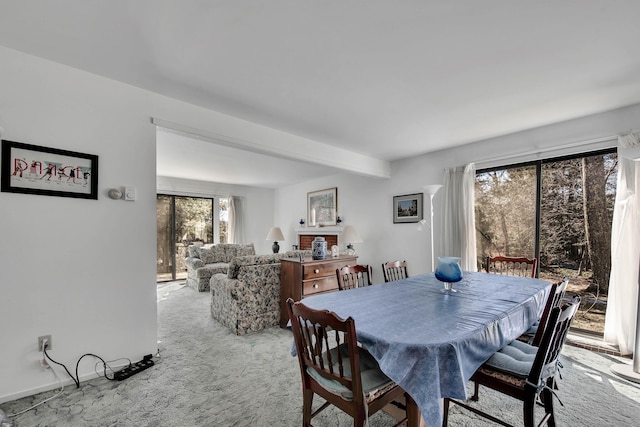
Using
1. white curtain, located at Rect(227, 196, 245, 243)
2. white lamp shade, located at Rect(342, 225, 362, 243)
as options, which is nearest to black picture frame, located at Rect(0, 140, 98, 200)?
white lamp shade, located at Rect(342, 225, 362, 243)

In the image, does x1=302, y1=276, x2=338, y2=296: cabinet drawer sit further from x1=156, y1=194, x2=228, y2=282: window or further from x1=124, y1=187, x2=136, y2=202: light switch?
x1=156, y1=194, x2=228, y2=282: window

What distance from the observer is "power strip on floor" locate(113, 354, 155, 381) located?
2.18 metres

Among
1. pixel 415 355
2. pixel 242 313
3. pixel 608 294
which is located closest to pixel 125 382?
pixel 242 313

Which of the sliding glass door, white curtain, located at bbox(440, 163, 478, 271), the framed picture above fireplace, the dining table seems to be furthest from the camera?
the sliding glass door

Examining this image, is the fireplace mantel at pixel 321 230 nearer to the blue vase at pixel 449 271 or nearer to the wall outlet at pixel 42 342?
the blue vase at pixel 449 271

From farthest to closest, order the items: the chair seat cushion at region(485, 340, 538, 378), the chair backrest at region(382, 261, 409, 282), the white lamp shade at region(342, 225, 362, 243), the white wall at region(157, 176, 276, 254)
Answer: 1. the white wall at region(157, 176, 276, 254)
2. the white lamp shade at region(342, 225, 362, 243)
3. the chair backrest at region(382, 261, 409, 282)
4. the chair seat cushion at region(485, 340, 538, 378)

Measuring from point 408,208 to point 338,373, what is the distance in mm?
3666

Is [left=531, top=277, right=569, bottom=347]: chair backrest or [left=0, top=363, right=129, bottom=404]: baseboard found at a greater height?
[left=531, top=277, right=569, bottom=347]: chair backrest

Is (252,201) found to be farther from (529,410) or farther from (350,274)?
(529,410)

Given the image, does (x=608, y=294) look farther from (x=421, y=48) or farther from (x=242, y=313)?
(x=242, y=313)

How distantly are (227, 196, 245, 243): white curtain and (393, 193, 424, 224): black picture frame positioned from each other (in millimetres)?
4251

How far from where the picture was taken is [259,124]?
10.4 ft

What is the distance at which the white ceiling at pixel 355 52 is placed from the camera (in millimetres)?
1543

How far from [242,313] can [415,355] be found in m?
2.45
